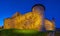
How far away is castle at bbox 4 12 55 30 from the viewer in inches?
739

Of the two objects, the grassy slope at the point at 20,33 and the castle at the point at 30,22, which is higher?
the castle at the point at 30,22

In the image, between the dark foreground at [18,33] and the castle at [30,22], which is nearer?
the dark foreground at [18,33]

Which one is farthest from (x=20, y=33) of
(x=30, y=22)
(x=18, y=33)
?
(x=30, y=22)

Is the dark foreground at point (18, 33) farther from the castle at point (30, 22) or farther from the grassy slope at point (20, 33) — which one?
the castle at point (30, 22)

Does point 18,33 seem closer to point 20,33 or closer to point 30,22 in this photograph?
point 20,33

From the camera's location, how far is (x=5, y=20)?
19688 mm

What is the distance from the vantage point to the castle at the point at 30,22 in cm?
1878

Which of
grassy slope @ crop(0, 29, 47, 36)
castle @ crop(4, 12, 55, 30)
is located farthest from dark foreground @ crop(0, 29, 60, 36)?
castle @ crop(4, 12, 55, 30)

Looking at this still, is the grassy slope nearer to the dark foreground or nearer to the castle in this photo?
Result: the dark foreground

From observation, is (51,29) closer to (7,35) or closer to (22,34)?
(22,34)

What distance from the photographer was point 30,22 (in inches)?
742

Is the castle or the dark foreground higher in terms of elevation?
the castle

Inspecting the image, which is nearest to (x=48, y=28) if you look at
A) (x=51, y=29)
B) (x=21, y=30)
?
(x=51, y=29)

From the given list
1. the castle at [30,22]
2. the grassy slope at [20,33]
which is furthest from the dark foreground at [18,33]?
the castle at [30,22]
